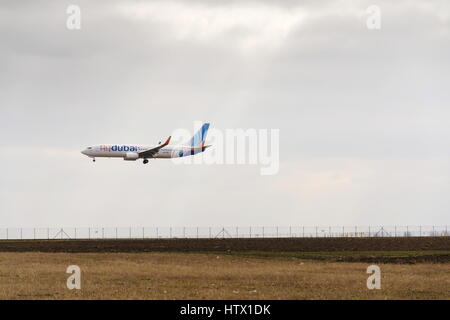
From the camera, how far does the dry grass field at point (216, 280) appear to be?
3625 centimetres

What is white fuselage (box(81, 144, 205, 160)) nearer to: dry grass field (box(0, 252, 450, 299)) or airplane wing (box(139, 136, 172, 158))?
airplane wing (box(139, 136, 172, 158))

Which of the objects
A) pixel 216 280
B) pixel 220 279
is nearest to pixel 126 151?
pixel 220 279

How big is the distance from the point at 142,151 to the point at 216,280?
91007 mm

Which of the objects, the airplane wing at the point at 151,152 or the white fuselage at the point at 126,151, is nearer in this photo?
the white fuselage at the point at 126,151

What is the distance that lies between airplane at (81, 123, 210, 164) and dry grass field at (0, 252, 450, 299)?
68.0 metres

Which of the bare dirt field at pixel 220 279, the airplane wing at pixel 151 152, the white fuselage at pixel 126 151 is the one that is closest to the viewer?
the bare dirt field at pixel 220 279

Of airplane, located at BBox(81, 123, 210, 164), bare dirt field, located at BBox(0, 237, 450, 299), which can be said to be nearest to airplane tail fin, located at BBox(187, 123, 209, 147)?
airplane, located at BBox(81, 123, 210, 164)

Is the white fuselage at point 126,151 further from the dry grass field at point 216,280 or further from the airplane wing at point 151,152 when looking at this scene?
the dry grass field at point 216,280

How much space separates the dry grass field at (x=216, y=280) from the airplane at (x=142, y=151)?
68001 mm

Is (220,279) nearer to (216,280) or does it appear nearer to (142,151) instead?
(216,280)

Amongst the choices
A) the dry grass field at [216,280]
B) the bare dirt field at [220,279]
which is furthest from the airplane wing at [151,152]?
the dry grass field at [216,280]

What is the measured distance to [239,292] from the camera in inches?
1458

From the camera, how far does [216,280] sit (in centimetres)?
4344
